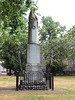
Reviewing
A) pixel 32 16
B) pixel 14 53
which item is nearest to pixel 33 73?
pixel 32 16

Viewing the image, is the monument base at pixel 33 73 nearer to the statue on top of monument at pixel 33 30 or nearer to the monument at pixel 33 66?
the monument at pixel 33 66

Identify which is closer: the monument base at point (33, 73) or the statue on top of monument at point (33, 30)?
the monument base at point (33, 73)

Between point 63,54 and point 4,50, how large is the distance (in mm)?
16900

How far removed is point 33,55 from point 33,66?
0.90 m

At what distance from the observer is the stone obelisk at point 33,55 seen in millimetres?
11031

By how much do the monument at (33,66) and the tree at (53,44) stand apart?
21901 mm

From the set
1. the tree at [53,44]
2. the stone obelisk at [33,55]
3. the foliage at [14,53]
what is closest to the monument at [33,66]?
the stone obelisk at [33,55]

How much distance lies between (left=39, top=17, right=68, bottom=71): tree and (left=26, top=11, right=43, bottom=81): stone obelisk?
71.6ft

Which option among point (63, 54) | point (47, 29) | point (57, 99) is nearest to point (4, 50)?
point (47, 29)

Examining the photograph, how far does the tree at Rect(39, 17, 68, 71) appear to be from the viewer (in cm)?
3438

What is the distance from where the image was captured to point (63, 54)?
35719 millimetres

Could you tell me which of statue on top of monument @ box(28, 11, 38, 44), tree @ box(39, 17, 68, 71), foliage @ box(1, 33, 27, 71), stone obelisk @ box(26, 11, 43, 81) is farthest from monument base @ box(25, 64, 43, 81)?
foliage @ box(1, 33, 27, 71)

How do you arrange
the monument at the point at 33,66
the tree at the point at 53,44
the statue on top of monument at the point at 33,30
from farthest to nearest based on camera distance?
the tree at the point at 53,44, the statue on top of monument at the point at 33,30, the monument at the point at 33,66

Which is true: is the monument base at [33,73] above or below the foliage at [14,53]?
below
